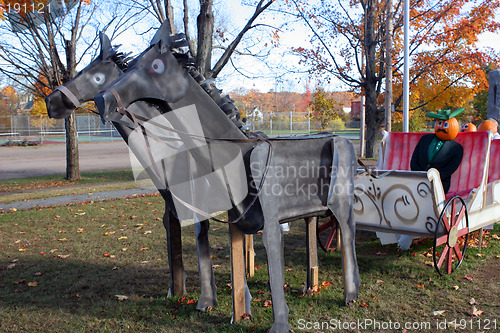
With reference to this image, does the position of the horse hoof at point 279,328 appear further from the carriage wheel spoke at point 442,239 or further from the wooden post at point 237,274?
the carriage wheel spoke at point 442,239

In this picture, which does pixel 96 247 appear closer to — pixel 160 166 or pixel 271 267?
pixel 160 166

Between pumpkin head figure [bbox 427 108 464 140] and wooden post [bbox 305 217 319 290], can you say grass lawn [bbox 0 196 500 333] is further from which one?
pumpkin head figure [bbox 427 108 464 140]

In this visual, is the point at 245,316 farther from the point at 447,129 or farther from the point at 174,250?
the point at 447,129

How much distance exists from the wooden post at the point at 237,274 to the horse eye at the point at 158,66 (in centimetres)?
170

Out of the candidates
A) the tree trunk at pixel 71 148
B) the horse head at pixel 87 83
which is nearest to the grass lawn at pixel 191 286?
the horse head at pixel 87 83

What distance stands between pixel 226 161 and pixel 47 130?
4518cm

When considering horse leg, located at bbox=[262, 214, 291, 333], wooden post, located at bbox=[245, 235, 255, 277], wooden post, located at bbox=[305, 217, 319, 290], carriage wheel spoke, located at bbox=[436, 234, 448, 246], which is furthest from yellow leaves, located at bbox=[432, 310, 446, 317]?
wooden post, located at bbox=[245, 235, 255, 277]

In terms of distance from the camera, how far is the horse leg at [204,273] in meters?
4.76

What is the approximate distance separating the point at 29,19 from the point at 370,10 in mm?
11446

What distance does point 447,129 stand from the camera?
20.6 ft

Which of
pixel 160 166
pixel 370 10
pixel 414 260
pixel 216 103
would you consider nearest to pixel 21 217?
pixel 160 166

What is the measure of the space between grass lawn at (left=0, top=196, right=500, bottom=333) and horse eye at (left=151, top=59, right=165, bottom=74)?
2481 mm

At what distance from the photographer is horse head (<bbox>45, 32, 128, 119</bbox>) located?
12.2ft

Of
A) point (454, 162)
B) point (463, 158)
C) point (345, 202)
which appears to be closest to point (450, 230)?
point (454, 162)
